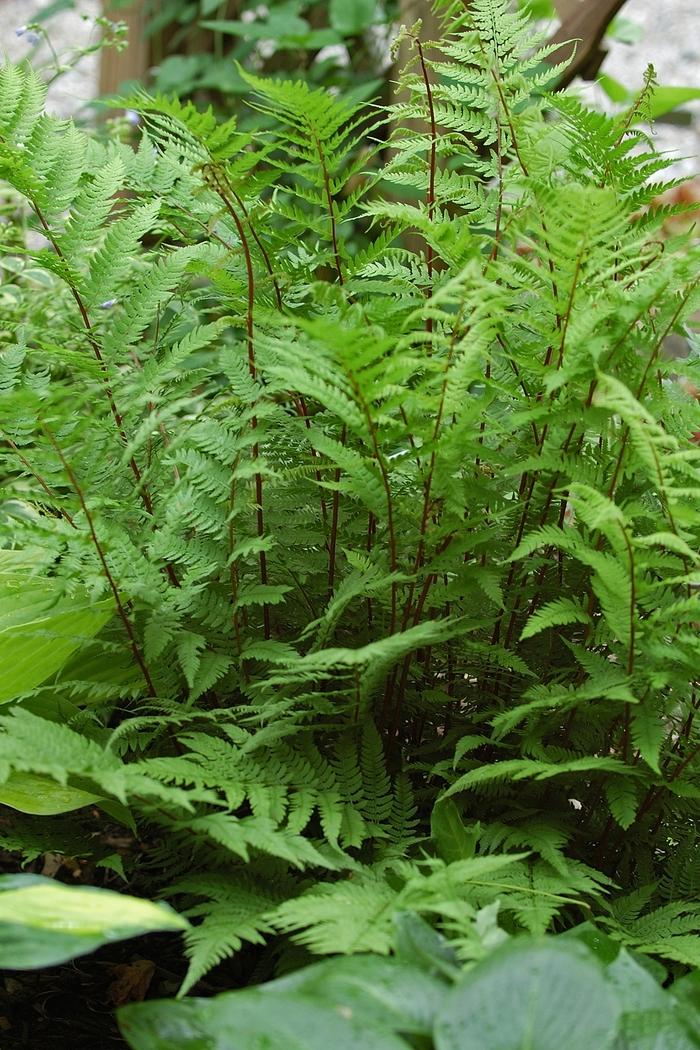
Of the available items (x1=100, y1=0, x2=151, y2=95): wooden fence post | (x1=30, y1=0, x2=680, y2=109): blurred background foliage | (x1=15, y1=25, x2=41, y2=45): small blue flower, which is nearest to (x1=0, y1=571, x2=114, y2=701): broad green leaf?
(x1=15, y1=25, x2=41, y2=45): small blue flower

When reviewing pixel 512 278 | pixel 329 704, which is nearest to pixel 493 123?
pixel 512 278

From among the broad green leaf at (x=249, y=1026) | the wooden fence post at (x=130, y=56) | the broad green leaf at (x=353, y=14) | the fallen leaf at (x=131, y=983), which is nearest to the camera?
the broad green leaf at (x=249, y=1026)

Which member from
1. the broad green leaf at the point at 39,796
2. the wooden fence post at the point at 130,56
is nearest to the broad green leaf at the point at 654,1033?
the broad green leaf at the point at 39,796

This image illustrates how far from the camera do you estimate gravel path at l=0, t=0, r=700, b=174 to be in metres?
4.68

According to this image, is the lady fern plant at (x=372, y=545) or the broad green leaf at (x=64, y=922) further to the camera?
the lady fern plant at (x=372, y=545)

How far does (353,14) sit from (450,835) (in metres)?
2.44

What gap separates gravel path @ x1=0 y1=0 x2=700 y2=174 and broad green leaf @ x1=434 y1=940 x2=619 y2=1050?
15.2ft

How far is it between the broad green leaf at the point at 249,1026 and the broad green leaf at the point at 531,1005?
0.13ft

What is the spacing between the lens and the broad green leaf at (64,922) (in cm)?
62

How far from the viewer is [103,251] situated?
38.2 inches

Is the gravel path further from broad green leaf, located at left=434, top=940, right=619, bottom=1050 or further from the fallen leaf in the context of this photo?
broad green leaf, located at left=434, top=940, right=619, bottom=1050

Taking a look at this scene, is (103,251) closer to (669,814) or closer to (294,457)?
(294,457)

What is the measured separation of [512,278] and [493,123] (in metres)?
0.25

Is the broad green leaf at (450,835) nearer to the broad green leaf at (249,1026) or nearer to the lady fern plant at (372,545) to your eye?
the lady fern plant at (372,545)
